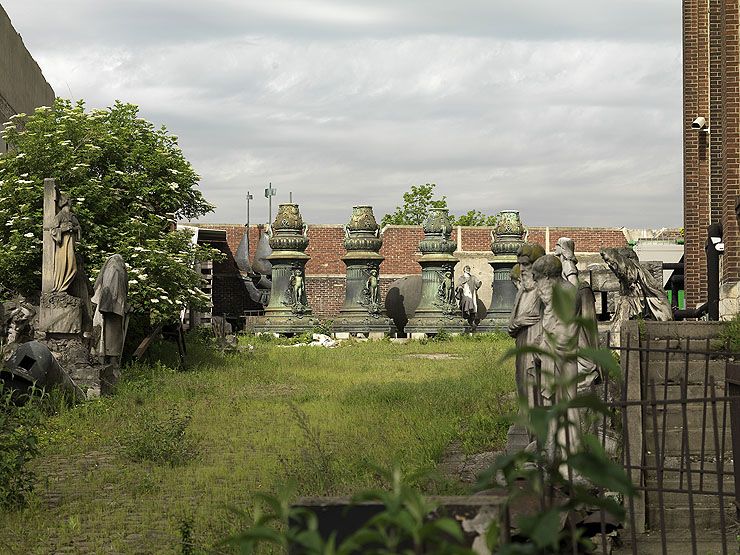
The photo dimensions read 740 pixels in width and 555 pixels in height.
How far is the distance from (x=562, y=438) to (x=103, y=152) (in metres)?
17.5

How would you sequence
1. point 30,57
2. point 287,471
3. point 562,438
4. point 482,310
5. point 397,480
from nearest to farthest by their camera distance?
1. point 397,480
2. point 562,438
3. point 287,471
4. point 30,57
5. point 482,310

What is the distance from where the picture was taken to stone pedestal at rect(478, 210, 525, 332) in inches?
1615

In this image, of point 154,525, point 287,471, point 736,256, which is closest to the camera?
point 154,525

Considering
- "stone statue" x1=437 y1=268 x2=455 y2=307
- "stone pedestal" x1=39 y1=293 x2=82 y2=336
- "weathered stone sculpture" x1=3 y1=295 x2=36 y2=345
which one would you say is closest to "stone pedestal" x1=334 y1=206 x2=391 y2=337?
"stone statue" x1=437 y1=268 x2=455 y2=307

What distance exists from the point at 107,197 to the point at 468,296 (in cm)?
1901

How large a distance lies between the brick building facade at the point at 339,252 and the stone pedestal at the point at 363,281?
8.15m

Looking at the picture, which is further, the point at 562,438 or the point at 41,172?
the point at 41,172

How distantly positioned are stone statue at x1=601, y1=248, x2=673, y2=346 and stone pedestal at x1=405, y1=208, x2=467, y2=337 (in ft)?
72.2

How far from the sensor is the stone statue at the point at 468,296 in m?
41.2

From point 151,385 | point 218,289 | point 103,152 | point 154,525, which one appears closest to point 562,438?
point 154,525

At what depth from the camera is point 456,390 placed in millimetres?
18312

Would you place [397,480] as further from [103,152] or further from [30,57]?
[30,57]

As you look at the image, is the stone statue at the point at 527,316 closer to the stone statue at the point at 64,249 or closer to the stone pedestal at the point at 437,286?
the stone statue at the point at 64,249

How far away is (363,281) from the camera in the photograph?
39656mm
